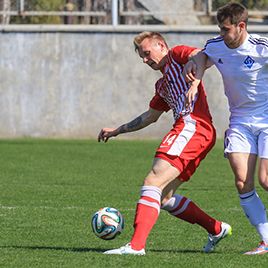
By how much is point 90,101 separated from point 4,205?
10776mm

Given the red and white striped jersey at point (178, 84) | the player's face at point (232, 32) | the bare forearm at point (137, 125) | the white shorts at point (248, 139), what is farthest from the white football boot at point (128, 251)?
the player's face at point (232, 32)

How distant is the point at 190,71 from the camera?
7473mm

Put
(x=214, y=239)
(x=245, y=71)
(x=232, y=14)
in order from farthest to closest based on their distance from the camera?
(x=214, y=239)
(x=245, y=71)
(x=232, y=14)

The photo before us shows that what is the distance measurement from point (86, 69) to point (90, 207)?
10867 mm

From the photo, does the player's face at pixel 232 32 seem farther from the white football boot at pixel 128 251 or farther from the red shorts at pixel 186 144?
the white football boot at pixel 128 251

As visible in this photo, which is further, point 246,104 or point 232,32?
point 246,104

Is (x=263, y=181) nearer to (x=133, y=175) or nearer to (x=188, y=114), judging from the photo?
(x=188, y=114)

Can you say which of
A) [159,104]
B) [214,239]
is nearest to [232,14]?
[159,104]

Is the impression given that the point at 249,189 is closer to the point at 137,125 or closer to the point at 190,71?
the point at 190,71

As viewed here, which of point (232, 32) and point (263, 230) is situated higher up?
point (232, 32)

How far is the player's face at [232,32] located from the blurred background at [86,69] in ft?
45.2

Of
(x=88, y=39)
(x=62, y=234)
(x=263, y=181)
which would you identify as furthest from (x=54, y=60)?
(x=263, y=181)

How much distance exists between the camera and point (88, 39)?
21.4 metres

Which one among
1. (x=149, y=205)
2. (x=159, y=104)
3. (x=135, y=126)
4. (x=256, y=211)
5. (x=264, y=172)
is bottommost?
(x=256, y=211)
